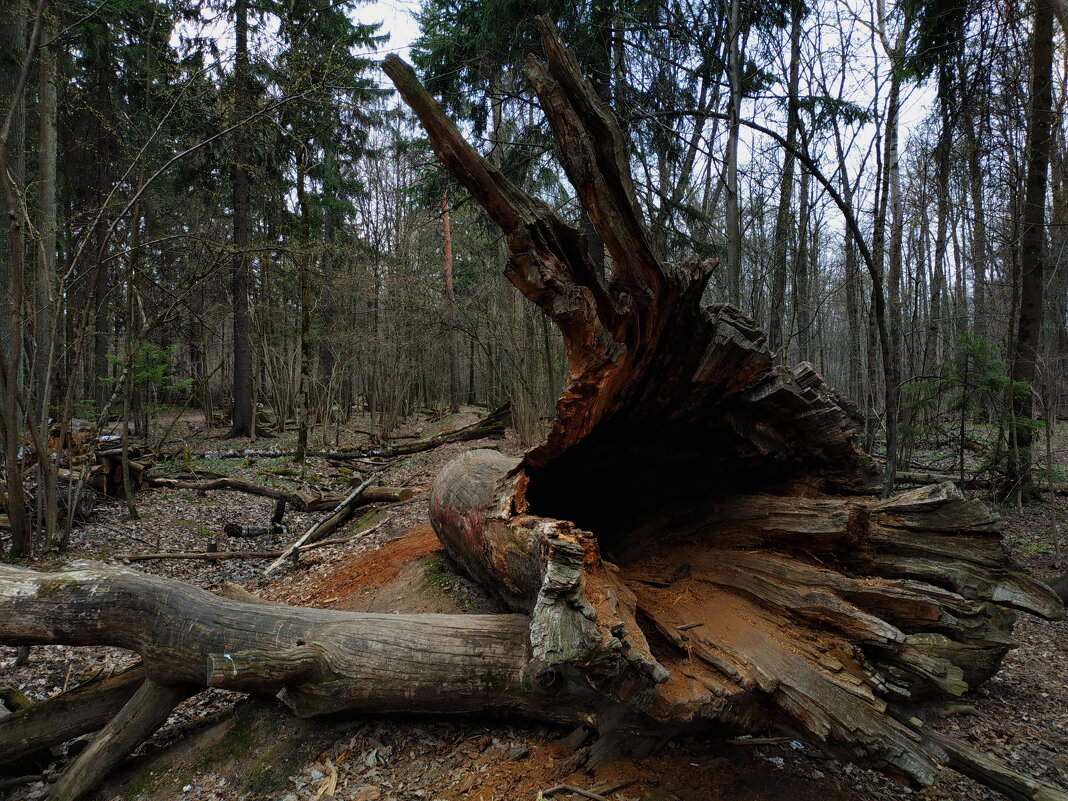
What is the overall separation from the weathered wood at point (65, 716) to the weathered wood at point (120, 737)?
0.16 meters

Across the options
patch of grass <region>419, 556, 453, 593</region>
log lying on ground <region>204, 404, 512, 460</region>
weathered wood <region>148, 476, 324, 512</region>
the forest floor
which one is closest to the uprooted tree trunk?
the forest floor

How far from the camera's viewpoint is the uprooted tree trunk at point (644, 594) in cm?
244

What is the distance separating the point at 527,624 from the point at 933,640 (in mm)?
2065

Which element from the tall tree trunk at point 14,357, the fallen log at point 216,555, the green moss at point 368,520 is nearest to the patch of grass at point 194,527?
the fallen log at point 216,555

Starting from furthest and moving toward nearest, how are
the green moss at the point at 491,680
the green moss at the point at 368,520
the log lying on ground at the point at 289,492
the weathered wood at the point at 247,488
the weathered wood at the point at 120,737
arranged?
1. the weathered wood at the point at 247,488
2. the log lying on ground at the point at 289,492
3. the green moss at the point at 368,520
4. the green moss at the point at 491,680
5. the weathered wood at the point at 120,737

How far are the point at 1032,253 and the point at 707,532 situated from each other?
7364mm

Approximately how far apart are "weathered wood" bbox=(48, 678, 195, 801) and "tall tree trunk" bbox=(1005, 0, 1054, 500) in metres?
8.28

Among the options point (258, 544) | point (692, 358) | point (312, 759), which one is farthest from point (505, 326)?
point (312, 759)

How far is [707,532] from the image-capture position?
13.4 ft

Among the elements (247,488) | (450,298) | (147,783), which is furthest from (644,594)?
(450,298)

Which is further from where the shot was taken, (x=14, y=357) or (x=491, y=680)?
(x=14, y=357)

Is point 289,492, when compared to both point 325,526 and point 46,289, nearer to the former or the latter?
point 325,526

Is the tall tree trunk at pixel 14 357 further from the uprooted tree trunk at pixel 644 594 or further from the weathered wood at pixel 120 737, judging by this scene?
the weathered wood at pixel 120 737

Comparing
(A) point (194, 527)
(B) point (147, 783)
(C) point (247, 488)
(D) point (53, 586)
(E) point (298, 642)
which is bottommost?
(B) point (147, 783)
